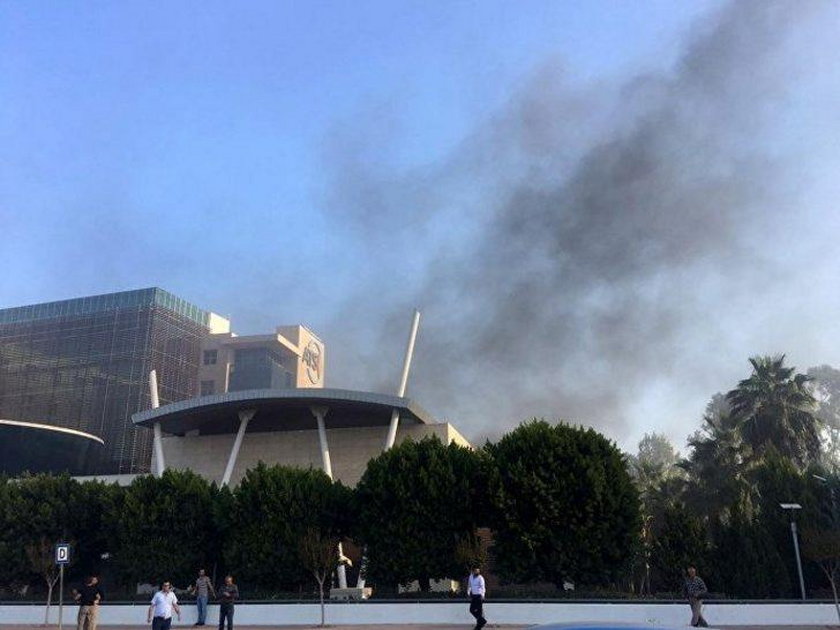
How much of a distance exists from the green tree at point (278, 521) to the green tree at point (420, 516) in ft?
5.46

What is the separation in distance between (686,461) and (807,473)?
1262 cm

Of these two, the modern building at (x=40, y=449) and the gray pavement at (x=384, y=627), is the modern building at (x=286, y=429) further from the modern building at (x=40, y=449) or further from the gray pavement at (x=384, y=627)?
the gray pavement at (x=384, y=627)

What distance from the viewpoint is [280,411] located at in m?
46.8

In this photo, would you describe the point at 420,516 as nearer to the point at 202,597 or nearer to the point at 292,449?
the point at 202,597

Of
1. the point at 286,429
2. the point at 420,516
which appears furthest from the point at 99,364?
the point at 420,516

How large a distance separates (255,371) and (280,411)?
43.5m

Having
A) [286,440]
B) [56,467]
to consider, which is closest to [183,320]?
[56,467]

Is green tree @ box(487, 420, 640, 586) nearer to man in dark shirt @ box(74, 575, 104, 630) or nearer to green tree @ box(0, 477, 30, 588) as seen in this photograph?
man in dark shirt @ box(74, 575, 104, 630)

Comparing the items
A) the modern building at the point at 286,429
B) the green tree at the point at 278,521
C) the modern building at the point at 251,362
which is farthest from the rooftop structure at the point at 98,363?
the green tree at the point at 278,521

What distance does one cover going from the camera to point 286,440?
48375 mm

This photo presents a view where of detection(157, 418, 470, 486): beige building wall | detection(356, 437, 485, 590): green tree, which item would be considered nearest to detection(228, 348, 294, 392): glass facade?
detection(157, 418, 470, 486): beige building wall

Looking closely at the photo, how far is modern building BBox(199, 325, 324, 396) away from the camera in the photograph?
86.6m

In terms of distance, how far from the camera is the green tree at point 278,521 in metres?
31.3

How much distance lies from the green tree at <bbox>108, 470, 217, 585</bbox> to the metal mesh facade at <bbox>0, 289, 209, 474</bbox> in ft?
132
